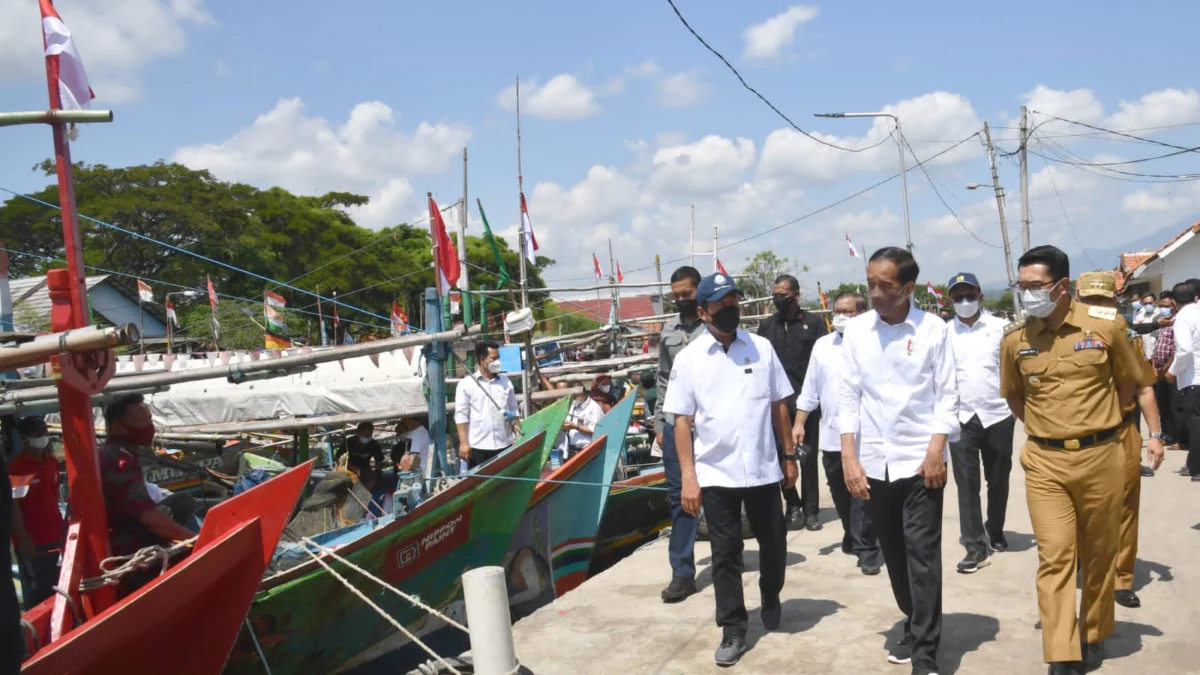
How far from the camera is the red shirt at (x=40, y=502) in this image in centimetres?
712

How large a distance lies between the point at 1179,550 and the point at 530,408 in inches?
262

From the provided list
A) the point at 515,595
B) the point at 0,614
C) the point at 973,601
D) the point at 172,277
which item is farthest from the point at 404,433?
the point at 172,277

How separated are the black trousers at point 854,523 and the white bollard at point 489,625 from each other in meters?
2.55

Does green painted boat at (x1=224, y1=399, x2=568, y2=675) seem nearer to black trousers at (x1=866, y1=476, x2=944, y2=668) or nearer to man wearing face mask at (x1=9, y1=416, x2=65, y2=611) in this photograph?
man wearing face mask at (x1=9, y1=416, x2=65, y2=611)

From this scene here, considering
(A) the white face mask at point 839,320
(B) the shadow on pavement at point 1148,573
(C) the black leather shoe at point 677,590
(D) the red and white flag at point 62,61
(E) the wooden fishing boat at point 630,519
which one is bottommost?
(E) the wooden fishing boat at point 630,519

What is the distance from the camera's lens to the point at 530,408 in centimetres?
1087

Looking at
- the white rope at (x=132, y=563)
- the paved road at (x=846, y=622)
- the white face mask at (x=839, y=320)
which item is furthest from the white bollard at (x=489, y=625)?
the white face mask at (x=839, y=320)

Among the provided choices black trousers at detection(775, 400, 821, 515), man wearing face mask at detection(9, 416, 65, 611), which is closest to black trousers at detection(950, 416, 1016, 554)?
black trousers at detection(775, 400, 821, 515)

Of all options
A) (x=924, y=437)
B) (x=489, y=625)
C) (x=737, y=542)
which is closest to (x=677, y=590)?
(x=737, y=542)

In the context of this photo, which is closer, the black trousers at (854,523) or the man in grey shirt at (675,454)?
the man in grey shirt at (675,454)

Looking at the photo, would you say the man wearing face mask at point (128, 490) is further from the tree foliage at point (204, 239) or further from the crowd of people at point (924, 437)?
the tree foliage at point (204, 239)

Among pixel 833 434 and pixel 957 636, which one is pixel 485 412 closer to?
pixel 833 434

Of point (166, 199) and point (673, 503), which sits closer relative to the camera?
point (673, 503)

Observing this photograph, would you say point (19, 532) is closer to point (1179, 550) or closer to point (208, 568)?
point (208, 568)
